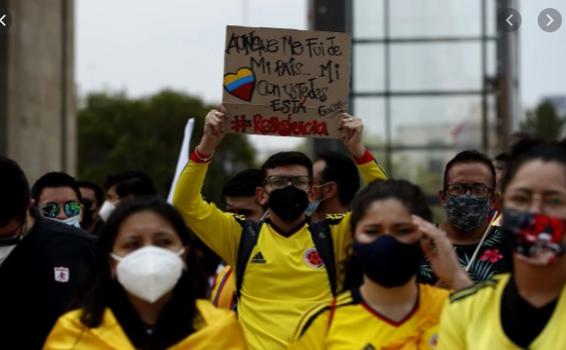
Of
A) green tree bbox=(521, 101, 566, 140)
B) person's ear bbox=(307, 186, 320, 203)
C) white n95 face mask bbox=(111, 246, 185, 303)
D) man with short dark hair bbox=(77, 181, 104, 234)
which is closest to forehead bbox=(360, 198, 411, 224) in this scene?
white n95 face mask bbox=(111, 246, 185, 303)

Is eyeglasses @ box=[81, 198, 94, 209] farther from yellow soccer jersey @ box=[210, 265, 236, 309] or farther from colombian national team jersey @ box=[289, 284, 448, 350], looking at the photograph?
colombian national team jersey @ box=[289, 284, 448, 350]

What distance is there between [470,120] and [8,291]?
1619 centimetres

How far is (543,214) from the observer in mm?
4301

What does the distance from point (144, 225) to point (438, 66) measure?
52.6 feet

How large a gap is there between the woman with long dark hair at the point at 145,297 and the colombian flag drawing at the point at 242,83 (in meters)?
1.91

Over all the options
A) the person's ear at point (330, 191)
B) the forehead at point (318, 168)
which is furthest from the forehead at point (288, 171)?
the forehead at point (318, 168)

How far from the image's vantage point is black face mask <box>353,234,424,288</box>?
189 inches

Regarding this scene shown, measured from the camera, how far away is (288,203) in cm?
683

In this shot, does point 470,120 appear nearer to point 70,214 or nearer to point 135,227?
point 70,214

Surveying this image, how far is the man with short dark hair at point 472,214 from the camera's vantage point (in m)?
6.41

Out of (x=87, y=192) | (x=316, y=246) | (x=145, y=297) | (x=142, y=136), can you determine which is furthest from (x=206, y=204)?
(x=142, y=136)

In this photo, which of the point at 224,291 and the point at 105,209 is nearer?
the point at 224,291

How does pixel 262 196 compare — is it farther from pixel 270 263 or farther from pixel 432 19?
pixel 432 19

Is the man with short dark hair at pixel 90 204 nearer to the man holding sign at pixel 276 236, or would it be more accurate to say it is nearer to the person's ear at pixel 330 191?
the person's ear at pixel 330 191
